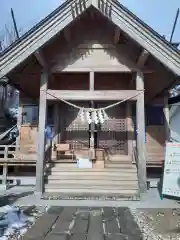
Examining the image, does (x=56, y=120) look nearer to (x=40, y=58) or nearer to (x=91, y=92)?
(x=91, y=92)

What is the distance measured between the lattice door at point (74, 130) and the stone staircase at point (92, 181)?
209cm

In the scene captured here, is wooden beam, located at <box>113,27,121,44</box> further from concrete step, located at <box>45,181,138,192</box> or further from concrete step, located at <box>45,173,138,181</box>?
concrete step, located at <box>45,181,138,192</box>

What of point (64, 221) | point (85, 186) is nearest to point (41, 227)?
point (64, 221)

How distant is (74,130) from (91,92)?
3.03 meters

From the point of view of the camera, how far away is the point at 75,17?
296 inches

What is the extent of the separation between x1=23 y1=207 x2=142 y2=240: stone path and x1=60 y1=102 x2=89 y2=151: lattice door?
16.2 ft

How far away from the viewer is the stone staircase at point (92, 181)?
25.2 ft

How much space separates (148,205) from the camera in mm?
6402

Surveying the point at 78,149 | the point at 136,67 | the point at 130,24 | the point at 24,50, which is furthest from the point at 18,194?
the point at 130,24

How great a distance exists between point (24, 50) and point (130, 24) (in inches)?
129

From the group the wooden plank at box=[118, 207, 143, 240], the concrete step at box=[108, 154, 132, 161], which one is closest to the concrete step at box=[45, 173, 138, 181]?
the concrete step at box=[108, 154, 132, 161]

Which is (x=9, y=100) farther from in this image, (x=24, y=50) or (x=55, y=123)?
(x=24, y=50)

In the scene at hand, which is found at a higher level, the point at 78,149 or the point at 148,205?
the point at 78,149

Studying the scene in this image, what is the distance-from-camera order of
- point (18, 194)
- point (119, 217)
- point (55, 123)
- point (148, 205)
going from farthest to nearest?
point (55, 123)
point (18, 194)
point (148, 205)
point (119, 217)
